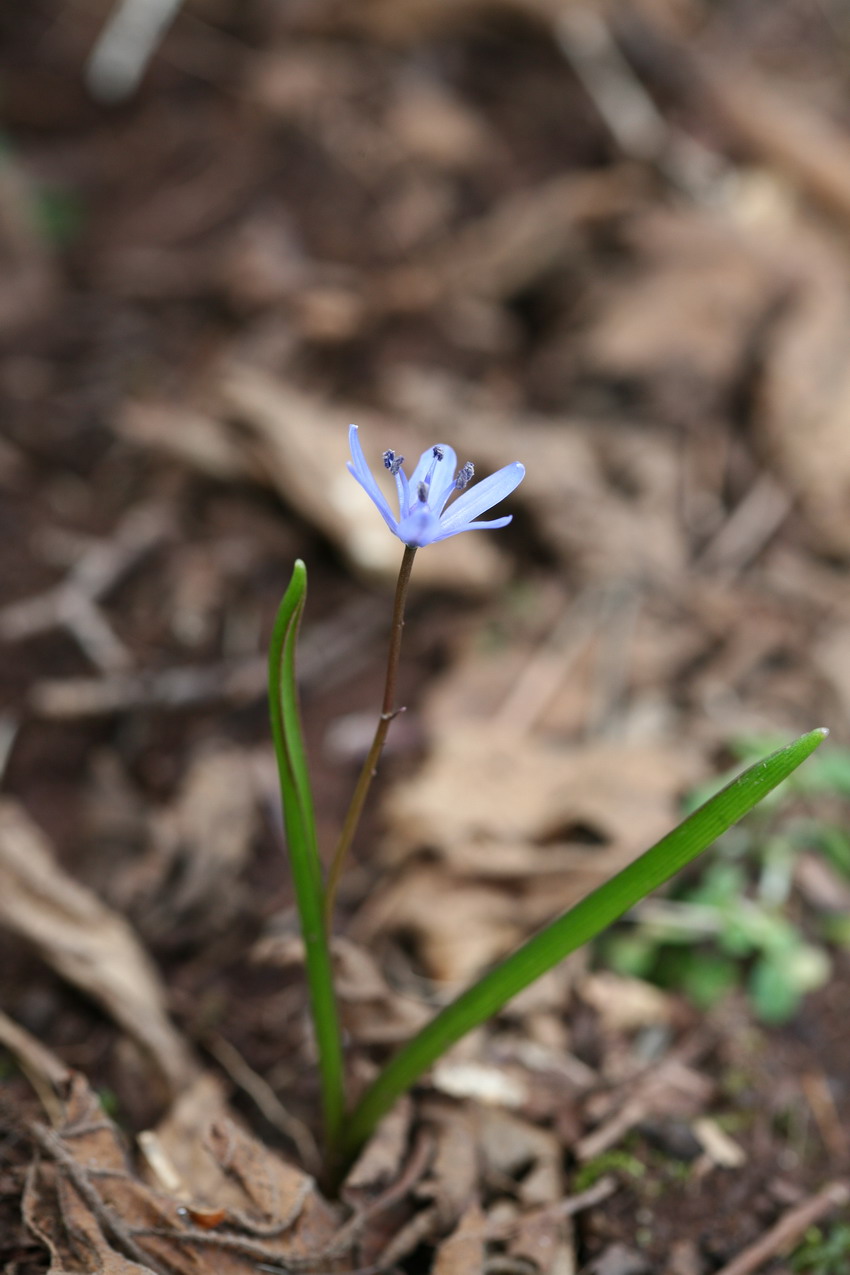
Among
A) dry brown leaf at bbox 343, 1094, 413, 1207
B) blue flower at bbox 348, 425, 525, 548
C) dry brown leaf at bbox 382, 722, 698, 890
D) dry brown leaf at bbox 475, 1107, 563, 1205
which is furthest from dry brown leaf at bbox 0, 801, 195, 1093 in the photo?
blue flower at bbox 348, 425, 525, 548

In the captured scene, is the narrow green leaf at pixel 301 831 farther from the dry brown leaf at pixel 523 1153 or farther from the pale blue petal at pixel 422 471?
the dry brown leaf at pixel 523 1153

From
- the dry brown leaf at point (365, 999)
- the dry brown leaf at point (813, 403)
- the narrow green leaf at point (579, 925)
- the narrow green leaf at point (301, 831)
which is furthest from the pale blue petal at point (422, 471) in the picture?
the dry brown leaf at point (813, 403)

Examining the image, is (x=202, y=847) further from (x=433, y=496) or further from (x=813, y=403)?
(x=813, y=403)

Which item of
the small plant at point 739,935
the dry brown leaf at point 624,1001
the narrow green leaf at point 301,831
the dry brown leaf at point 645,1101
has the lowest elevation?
the dry brown leaf at point 624,1001

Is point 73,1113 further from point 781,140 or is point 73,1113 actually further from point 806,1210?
point 781,140

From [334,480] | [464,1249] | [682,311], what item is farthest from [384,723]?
[682,311]

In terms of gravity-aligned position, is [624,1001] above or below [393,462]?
below

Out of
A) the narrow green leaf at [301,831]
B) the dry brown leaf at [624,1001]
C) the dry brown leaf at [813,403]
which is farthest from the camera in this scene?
the dry brown leaf at [813,403]

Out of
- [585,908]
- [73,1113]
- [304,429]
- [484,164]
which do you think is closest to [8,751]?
[73,1113]
